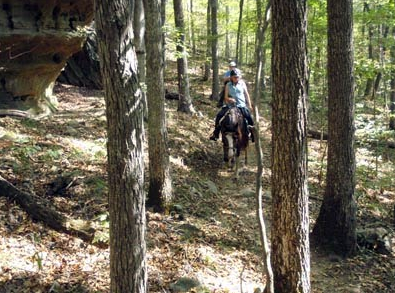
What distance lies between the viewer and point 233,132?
1055 centimetres

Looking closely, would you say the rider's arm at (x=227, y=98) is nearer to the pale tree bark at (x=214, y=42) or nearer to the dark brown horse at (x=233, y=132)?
the dark brown horse at (x=233, y=132)

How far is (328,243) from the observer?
757 cm

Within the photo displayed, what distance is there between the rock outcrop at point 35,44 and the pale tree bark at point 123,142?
6.73m

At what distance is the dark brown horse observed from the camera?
10.5 m

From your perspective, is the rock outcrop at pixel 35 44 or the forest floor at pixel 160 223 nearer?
the forest floor at pixel 160 223

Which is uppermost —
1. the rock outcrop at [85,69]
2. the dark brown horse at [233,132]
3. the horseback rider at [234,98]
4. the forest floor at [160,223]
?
the rock outcrop at [85,69]

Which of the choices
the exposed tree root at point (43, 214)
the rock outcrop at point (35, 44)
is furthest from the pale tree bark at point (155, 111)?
the rock outcrop at point (35, 44)

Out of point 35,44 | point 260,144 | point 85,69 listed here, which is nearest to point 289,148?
point 260,144

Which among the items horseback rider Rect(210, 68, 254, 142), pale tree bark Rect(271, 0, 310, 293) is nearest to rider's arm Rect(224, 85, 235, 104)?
horseback rider Rect(210, 68, 254, 142)

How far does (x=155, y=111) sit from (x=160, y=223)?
1.96 m

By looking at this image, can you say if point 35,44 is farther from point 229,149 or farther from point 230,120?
point 229,149

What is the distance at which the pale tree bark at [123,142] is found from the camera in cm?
352

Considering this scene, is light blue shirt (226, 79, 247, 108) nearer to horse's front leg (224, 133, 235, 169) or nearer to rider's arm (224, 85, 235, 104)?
rider's arm (224, 85, 235, 104)

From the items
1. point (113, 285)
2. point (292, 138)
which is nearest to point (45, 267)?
point (113, 285)
